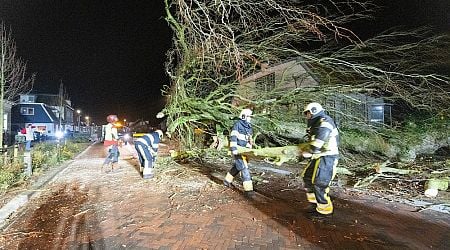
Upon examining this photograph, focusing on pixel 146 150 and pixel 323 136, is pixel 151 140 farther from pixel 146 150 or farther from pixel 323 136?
pixel 323 136

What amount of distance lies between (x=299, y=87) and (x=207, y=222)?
603cm

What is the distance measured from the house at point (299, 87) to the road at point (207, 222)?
3.77 m

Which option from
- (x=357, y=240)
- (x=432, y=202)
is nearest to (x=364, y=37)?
(x=432, y=202)

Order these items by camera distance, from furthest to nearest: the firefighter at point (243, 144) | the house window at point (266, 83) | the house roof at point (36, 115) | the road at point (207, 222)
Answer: the house roof at point (36, 115), the house window at point (266, 83), the firefighter at point (243, 144), the road at point (207, 222)

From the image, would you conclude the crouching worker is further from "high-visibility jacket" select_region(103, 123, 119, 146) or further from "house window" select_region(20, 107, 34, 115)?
"house window" select_region(20, 107, 34, 115)

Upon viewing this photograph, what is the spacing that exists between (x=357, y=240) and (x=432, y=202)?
2431mm

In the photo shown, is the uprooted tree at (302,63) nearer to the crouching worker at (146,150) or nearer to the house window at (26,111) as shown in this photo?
the crouching worker at (146,150)

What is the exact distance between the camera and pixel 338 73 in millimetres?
9086

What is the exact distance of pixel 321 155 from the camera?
4559mm

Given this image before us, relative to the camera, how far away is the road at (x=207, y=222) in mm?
3730

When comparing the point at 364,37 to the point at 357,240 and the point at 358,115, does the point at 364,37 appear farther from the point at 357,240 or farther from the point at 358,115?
the point at 357,240

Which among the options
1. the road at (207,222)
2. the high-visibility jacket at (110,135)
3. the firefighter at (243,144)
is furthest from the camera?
the high-visibility jacket at (110,135)

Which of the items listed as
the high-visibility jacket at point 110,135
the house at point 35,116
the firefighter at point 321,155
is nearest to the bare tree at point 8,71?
the high-visibility jacket at point 110,135

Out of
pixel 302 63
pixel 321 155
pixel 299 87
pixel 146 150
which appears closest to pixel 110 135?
→ pixel 146 150
